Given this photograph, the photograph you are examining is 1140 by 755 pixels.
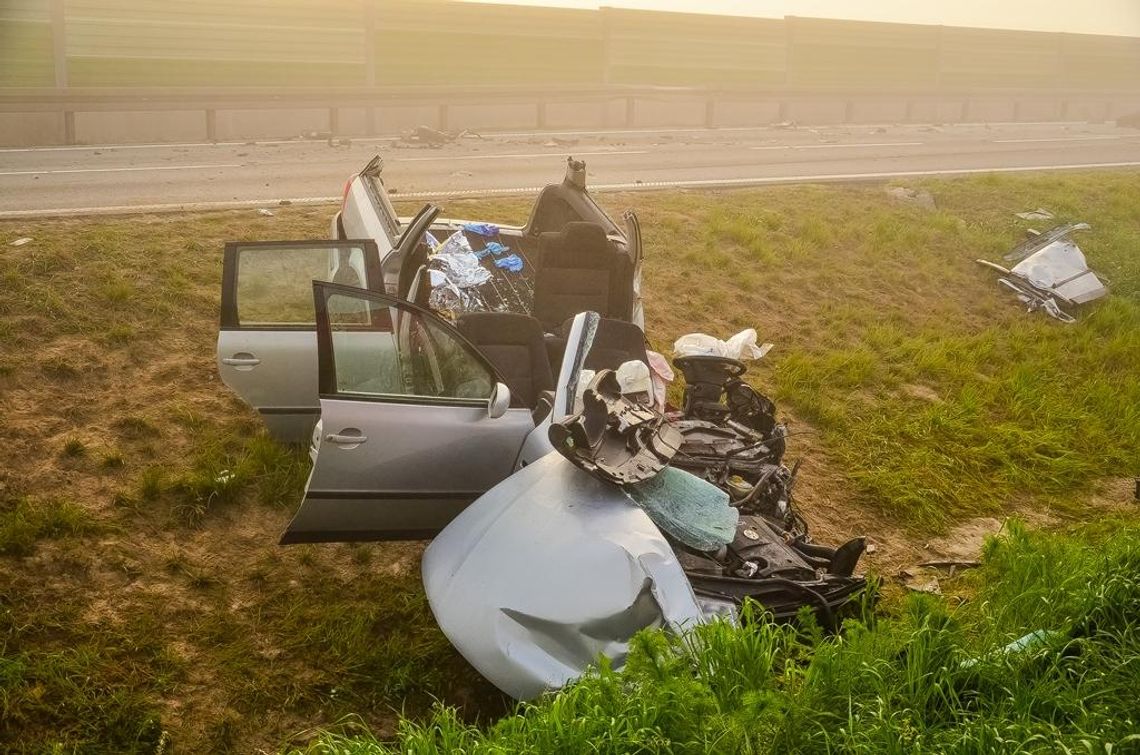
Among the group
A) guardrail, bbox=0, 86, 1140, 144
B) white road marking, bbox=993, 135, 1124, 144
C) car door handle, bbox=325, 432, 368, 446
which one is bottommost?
car door handle, bbox=325, 432, 368, 446

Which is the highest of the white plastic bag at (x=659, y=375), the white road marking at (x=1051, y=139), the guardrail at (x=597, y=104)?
the guardrail at (x=597, y=104)

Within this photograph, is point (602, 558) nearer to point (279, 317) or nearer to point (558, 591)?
point (558, 591)

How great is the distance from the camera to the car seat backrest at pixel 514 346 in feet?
20.6

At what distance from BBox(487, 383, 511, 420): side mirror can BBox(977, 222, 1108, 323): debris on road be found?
8356 millimetres

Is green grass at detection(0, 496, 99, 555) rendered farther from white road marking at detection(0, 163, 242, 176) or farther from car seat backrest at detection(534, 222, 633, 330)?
white road marking at detection(0, 163, 242, 176)

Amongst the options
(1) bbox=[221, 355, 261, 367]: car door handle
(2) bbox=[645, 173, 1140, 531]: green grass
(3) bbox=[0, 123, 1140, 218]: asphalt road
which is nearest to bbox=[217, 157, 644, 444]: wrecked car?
(1) bbox=[221, 355, 261, 367]: car door handle

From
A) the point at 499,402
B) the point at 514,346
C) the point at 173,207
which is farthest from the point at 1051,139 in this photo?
the point at 499,402

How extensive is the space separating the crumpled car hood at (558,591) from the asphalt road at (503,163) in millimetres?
8193

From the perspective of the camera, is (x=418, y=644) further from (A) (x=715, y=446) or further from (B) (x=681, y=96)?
(B) (x=681, y=96)

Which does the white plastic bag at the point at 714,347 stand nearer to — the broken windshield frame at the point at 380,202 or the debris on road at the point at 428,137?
the broken windshield frame at the point at 380,202

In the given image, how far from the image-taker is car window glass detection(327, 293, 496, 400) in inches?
212

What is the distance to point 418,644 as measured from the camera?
17.7 ft

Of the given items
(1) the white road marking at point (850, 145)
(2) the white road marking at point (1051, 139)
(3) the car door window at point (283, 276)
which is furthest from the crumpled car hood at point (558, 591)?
(2) the white road marking at point (1051, 139)

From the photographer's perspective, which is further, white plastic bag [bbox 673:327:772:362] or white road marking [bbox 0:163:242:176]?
white road marking [bbox 0:163:242:176]
